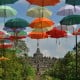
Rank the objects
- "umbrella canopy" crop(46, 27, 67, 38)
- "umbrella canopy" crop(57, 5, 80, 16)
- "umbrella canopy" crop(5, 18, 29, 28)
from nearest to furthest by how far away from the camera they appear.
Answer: "umbrella canopy" crop(5, 18, 29, 28) → "umbrella canopy" crop(46, 27, 67, 38) → "umbrella canopy" crop(57, 5, 80, 16)

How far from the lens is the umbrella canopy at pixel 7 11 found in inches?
944

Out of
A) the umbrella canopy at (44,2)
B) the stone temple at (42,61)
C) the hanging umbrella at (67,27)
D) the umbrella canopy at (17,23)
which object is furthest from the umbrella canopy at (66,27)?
the stone temple at (42,61)

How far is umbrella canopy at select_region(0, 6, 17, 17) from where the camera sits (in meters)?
24.0

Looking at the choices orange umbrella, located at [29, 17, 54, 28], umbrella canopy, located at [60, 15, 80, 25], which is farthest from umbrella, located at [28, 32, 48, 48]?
orange umbrella, located at [29, 17, 54, 28]

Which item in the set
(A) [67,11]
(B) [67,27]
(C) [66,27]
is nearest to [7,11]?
(A) [67,11]

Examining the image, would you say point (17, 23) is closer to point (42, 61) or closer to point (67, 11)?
point (67, 11)

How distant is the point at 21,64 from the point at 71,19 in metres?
14.3

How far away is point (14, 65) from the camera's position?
35562 millimetres

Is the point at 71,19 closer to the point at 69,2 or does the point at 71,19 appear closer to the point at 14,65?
the point at 69,2

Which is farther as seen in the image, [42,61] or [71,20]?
[42,61]

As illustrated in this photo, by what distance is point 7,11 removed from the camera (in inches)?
966

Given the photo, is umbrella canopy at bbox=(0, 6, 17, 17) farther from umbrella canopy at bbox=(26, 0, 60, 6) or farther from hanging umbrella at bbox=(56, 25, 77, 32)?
umbrella canopy at bbox=(26, 0, 60, 6)

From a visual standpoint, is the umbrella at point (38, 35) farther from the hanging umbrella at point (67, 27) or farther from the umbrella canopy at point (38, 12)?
the hanging umbrella at point (67, 27)

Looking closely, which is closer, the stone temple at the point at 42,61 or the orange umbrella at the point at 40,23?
the orange umbrella at the point at 40,23
